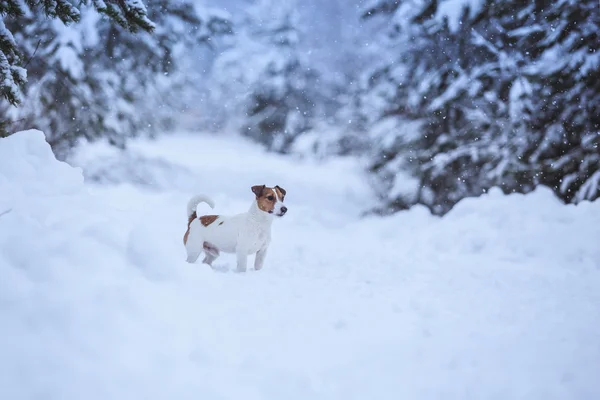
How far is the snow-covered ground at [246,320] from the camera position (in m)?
2.51

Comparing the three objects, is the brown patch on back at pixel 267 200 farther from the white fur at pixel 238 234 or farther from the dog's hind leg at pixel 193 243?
the dog's hind leg at pixel 193 243

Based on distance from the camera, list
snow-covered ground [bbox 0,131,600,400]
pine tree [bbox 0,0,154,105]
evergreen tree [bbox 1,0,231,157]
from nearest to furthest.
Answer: snow-covered ground [bbox 0,131,600,400], pine tree [bbox 0,0,154,105], evergreen tree [bbox 1,0,231,157]

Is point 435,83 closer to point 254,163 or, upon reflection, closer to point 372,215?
point 372,215

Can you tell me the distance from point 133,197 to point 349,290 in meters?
8.64

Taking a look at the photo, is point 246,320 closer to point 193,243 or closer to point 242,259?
point 242,259

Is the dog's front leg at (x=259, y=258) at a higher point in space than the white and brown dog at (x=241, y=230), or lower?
lower

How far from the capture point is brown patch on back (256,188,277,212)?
5.02 m

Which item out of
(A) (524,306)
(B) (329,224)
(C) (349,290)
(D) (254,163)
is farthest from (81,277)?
(D) (254,163)

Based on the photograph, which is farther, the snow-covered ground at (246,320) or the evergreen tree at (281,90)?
the evergreen tree at (281,90)

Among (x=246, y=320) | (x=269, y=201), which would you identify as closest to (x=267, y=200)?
(x=269, y=201)

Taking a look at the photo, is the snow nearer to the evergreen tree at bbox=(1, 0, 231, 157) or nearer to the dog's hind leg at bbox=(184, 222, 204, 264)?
the evergreen tree at bbox=(1, 0, 231, 157)

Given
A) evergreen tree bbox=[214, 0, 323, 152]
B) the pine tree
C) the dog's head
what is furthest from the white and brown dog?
evergreen tree bbox=[214, 0, 323, 152]

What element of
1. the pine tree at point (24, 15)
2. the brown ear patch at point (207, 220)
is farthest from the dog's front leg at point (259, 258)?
the pine tree at point (24, 15)

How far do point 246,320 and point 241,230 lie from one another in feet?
5.65
